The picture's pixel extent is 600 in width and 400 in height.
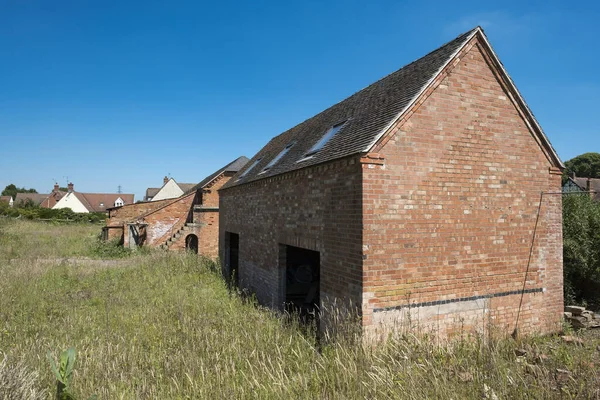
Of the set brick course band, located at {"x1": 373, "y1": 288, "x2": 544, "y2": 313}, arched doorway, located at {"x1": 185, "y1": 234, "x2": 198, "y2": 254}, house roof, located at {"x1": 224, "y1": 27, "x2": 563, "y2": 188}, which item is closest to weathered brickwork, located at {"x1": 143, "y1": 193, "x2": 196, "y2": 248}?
arched doorway, located at {"x1": 185, "y1": 234, "x2": 198, "y2": 254}

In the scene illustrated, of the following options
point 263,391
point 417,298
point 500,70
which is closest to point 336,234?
point 417,298

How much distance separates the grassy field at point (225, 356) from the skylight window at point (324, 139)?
4.02 meters

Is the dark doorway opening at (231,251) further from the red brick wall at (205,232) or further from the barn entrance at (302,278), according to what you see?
the red brick wall at (205,232)

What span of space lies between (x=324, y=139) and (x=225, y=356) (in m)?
5.63

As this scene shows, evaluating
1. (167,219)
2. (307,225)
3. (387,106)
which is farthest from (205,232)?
(387,106)

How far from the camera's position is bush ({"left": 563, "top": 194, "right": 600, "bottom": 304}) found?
1112 cm

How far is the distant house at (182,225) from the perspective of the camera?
21125 mm

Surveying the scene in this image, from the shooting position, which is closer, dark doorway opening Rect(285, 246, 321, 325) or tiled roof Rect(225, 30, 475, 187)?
tiled roof Rect(225, 30, 475, 187)

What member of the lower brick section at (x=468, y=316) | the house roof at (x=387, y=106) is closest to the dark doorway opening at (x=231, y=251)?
the house roof at (x=387, y=106)

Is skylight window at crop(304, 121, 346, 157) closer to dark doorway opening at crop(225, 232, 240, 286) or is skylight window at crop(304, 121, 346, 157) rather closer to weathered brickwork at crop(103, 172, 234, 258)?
dark doorway opening at crop(225, 232, 240, 286)

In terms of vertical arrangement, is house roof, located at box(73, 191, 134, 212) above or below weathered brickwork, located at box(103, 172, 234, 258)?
above

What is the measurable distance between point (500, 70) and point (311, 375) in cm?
677

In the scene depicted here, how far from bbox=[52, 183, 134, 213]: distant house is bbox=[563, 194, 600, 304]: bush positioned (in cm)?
6585

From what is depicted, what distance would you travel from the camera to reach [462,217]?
6621mm
